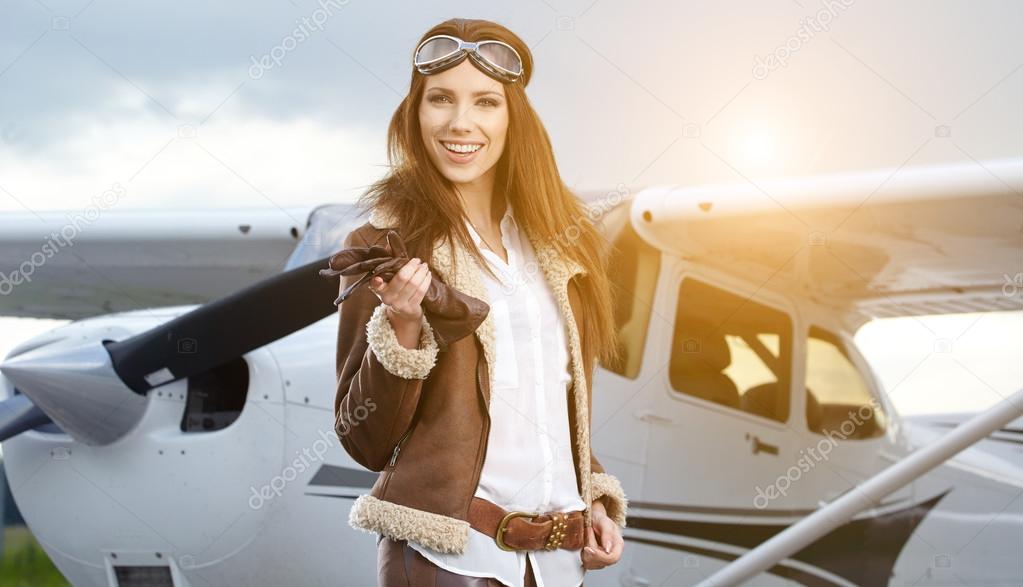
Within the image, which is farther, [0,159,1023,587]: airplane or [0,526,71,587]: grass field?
[0,526,71,587]: grass field

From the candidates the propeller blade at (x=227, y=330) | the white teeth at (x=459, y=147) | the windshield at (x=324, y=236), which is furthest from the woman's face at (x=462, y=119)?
the windshield at (x=324, y=236)

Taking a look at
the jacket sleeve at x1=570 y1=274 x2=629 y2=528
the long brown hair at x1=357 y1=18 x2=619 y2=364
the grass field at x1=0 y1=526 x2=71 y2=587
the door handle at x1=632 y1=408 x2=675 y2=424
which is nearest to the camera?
the long brown hair at x1=357 y1=18 x2=619 y2=364

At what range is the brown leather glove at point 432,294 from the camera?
3.88 feet

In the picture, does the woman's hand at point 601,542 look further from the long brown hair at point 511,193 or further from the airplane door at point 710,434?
the airplane door at point 710,434

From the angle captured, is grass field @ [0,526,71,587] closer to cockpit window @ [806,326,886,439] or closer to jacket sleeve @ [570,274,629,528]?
cockpit window @ [806,326,886,439]

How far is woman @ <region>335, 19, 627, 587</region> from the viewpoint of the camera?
1.31m

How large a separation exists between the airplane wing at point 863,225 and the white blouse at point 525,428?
2.42m

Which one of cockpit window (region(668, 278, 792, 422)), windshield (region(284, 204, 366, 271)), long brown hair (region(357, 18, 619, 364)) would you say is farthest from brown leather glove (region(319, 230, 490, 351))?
cockpit window (region(668, 278, 792, 422))

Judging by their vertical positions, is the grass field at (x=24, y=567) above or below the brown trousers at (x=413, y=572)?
below

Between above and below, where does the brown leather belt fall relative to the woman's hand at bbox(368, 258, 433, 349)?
below

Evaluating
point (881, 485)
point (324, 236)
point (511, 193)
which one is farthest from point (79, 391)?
point (881, 485)

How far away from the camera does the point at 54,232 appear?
5492 mm

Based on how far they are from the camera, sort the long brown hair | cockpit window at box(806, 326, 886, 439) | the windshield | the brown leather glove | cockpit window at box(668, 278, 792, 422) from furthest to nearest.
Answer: cockpit window at box(806, 326, 886, 439), cockpit window at box(668, 278, 792, 422), the windshield, the long brown hair, the brown leather glove

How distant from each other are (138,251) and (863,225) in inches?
148
